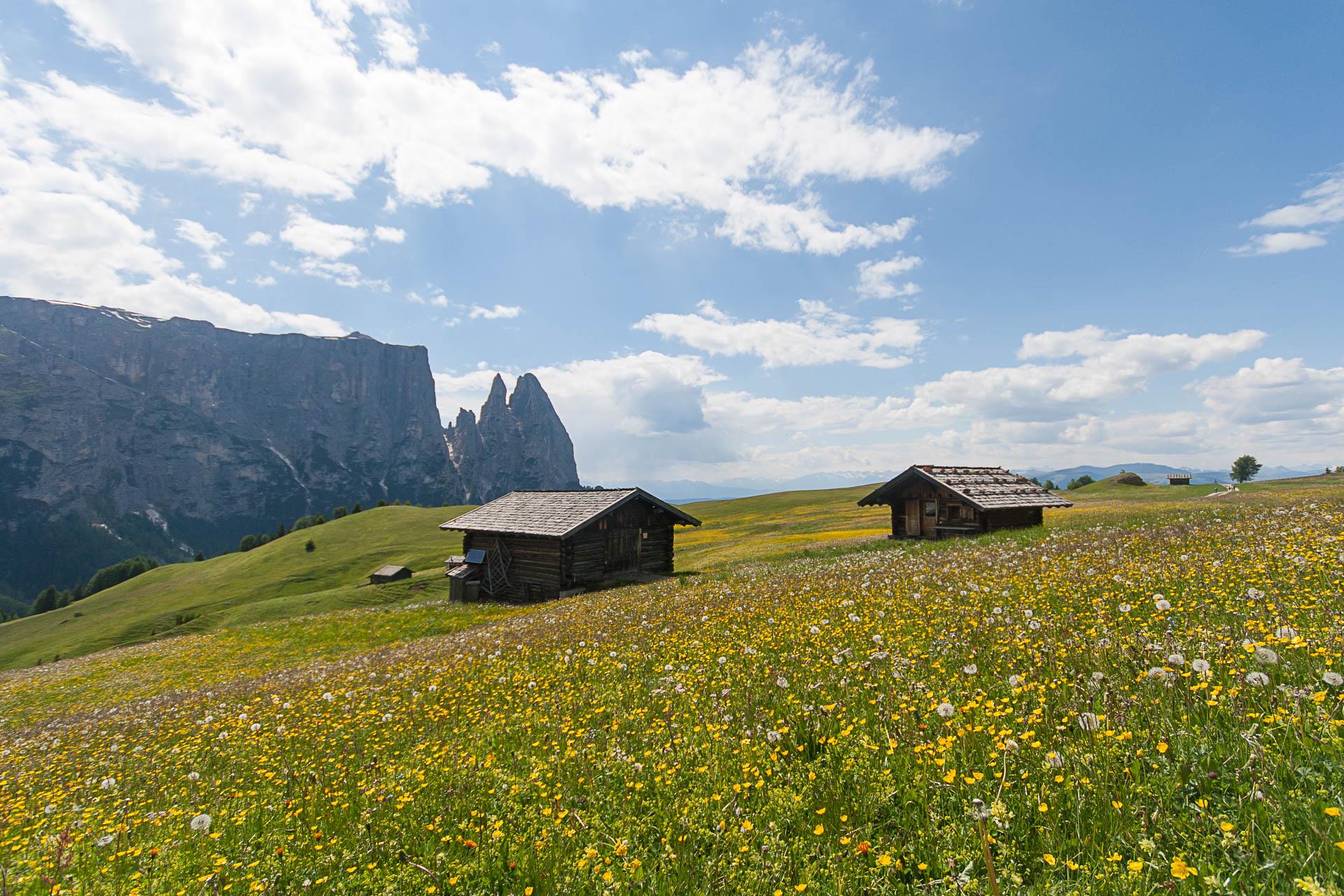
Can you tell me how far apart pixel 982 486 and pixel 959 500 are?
230cm

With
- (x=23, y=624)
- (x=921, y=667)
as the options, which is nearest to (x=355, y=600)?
(x=921, y=667)

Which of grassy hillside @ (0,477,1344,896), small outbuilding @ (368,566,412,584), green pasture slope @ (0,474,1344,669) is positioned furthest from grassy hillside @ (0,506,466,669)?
grassy hillside @ (0,477,1344,896)

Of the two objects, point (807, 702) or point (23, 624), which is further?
point (23, 624)

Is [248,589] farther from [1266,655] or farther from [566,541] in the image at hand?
[1266,655]

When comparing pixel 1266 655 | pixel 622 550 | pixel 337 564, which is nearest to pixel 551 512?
pixel 622 550

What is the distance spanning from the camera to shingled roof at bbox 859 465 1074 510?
31594 millimetres

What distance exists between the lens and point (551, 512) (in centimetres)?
3638

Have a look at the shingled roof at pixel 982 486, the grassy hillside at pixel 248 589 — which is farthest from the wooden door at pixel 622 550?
the grassy hillside at pixel 248 589

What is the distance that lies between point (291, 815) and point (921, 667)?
6718 mm

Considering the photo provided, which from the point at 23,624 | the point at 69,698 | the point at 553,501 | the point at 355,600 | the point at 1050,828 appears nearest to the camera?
the point at 1050,828

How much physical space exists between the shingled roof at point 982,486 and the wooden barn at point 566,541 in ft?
47.6

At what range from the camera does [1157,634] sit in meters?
5.67

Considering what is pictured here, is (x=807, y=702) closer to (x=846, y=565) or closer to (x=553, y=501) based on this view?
(x=846, y=565)

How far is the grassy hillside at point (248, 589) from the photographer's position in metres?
53.8
